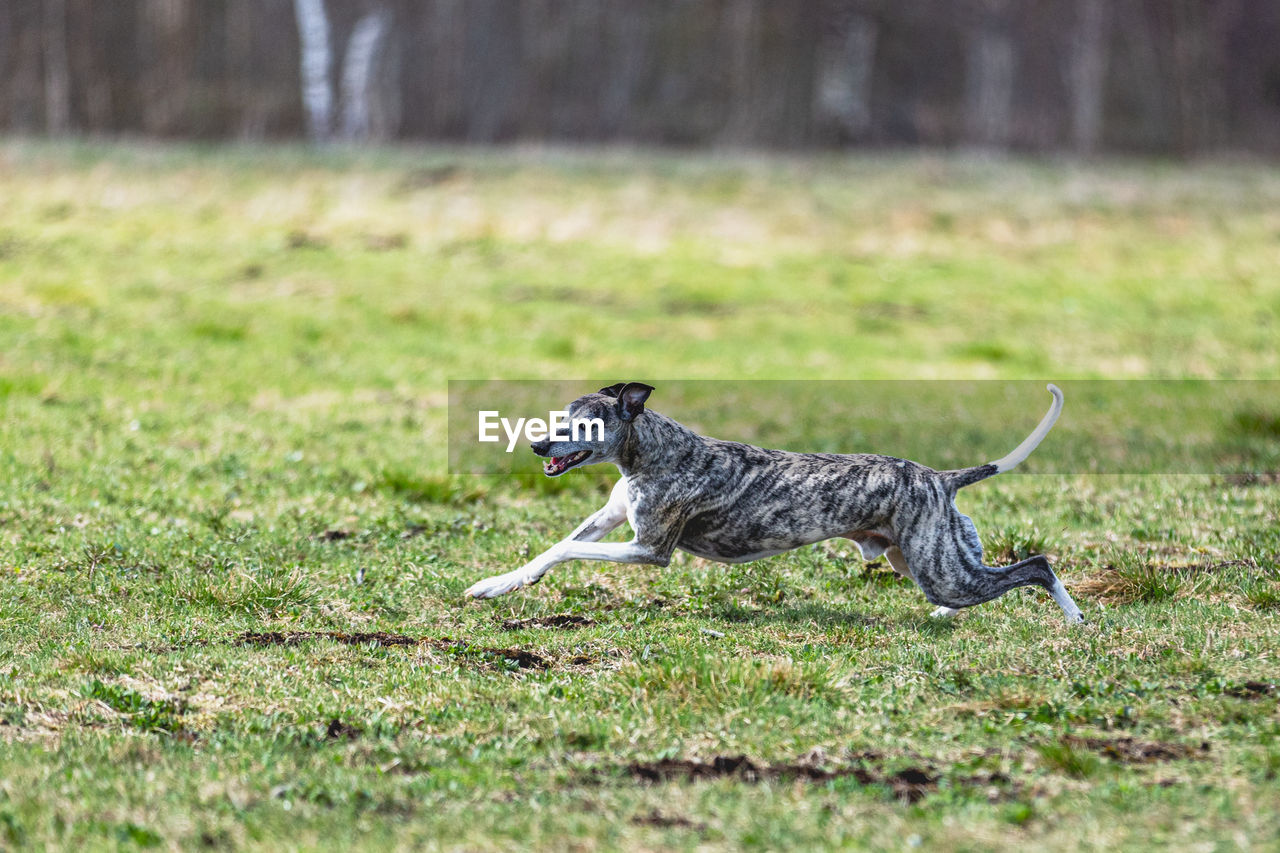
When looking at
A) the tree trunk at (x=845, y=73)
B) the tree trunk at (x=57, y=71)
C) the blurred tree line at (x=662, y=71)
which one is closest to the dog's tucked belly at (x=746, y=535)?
the blurred tree line at (x=662, y=71)

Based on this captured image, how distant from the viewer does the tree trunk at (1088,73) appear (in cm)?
4212

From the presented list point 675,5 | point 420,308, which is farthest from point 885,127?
point 420,308

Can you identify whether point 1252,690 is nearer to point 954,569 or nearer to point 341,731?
point 954,569

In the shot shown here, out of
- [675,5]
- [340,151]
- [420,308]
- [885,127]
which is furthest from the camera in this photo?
[675,5]

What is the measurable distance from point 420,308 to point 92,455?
32.2 ft

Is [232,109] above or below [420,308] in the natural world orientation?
above

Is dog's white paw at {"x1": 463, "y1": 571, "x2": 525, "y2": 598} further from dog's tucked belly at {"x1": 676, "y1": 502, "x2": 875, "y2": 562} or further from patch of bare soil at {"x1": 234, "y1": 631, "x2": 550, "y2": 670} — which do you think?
dog's tucked belly at {"x1": 676, "y1": 502, "x2": 875, "y2": 562}

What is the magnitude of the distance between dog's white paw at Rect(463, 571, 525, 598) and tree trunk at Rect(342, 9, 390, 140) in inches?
1203

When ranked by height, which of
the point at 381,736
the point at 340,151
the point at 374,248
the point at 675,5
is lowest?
the point at 381,736

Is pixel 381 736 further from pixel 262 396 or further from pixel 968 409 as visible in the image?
pixel 968 409

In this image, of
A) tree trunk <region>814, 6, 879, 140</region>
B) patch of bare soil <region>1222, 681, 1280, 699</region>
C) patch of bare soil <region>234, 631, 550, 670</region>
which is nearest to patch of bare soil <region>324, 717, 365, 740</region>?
patch of bare soil <region>234, 631, 550, 670</region>

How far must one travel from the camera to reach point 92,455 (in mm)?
12625

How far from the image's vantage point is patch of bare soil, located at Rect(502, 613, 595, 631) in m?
8.45

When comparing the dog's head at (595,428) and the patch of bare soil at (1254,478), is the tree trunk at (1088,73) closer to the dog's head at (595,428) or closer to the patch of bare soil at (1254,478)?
the patch of bare soil at (1254,478)
